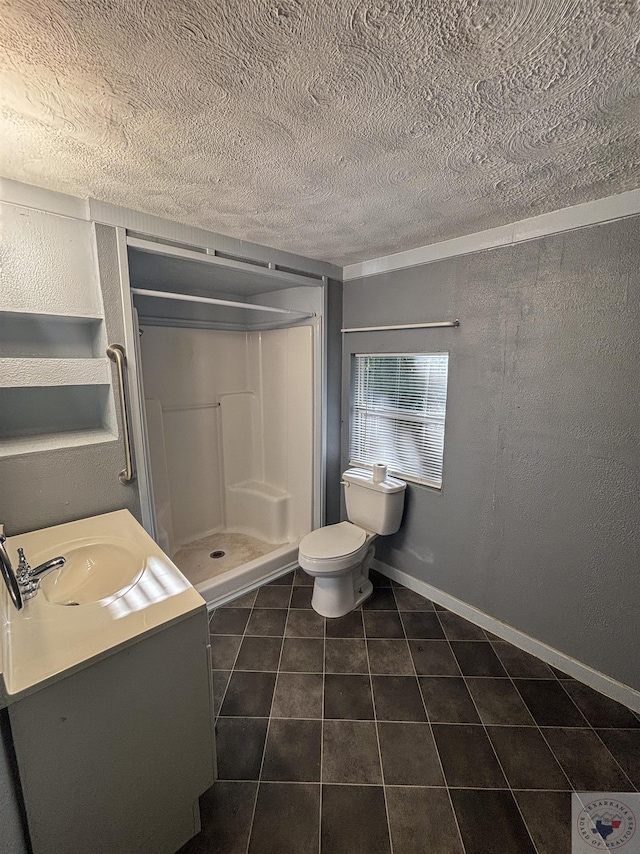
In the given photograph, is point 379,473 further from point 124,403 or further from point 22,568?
point 22,568

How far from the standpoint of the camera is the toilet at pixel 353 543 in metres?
2.03

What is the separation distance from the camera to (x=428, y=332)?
2.06 m

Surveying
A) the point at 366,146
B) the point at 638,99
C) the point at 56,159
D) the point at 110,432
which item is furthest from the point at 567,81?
the point at 110,432

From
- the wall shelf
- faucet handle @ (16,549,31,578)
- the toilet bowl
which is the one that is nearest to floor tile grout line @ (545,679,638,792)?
the toilet bowl

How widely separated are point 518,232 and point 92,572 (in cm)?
239

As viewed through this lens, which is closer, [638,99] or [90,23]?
[90,23]

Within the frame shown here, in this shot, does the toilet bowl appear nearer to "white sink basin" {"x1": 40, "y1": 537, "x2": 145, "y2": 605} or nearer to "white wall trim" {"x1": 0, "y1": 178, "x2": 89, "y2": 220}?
"white sink basin" {"x1": 40, "y1": 537, "x2": 145, "y2": 605}

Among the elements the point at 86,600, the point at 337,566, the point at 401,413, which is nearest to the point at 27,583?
the point at 86,600

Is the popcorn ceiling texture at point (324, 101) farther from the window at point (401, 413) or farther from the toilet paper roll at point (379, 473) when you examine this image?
the toilet paper roll at point (379, 473)

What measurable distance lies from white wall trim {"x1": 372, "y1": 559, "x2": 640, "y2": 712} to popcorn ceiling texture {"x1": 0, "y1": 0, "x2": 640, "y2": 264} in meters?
2.10

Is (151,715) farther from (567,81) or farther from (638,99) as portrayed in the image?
(638,99)

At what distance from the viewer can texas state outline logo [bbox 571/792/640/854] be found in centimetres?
110

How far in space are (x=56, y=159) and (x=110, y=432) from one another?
107 centimetres

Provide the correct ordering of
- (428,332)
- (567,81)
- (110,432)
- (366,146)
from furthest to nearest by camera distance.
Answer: (428,332), (110,432), (366,146), (567,81)
